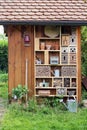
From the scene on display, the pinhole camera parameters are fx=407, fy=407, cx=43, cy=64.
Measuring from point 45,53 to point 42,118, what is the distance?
286 centimetres

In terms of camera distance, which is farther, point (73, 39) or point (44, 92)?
point (73, 39)

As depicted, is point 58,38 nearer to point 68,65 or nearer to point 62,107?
point 68,65

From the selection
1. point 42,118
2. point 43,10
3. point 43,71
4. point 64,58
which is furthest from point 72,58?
point 42,118

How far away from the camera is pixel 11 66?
42.4 feet

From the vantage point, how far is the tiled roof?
12.7m

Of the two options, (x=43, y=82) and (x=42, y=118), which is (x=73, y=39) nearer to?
(x=43, y=82)

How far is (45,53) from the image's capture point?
1276 centimetres

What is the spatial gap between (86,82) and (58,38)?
306cm

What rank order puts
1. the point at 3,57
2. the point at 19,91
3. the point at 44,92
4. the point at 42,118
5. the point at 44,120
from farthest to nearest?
the point at 3,57 < the point at 44,92 < the point at 19,91 < the point at 42,118 < the point at 44,120

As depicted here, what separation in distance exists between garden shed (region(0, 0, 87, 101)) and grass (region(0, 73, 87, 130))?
806mm

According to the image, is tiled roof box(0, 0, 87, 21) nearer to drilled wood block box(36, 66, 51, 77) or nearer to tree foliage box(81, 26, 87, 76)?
drilled wood block box(36, 66, 51, 77)

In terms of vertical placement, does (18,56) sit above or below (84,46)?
below

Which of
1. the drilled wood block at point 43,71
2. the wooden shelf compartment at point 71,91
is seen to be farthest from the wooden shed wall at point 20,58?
the drilled wood block at point 43,71

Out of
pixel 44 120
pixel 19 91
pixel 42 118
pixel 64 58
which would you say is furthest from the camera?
pixel 64 58
